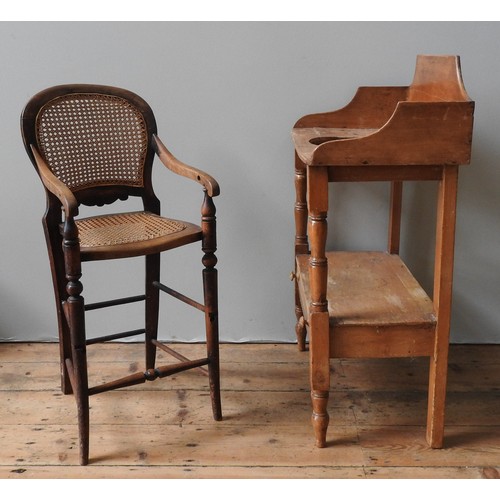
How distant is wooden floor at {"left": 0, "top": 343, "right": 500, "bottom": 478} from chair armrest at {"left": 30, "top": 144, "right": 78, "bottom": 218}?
761 millimetres

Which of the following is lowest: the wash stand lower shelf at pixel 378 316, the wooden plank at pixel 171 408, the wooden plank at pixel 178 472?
the wooden plank at pixel 171 408

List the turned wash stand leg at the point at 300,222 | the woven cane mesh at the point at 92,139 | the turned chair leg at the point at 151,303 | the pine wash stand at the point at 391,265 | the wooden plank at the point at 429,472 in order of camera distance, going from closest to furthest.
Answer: the pine wash stand at the point at 391,265
the wooden plank at the point at 429,472
the woven cane mesh at the point at 92,139
the turned chair leg at the point at 151,303
the turned wash stand leg at the point at 300,222

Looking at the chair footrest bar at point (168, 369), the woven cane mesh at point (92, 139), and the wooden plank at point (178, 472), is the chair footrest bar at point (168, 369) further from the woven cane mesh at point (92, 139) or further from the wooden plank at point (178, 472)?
the woven cane mesh at point (92, 139)

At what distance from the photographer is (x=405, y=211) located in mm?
2730

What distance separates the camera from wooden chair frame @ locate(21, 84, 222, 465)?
1.94 m

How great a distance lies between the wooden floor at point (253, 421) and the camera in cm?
199

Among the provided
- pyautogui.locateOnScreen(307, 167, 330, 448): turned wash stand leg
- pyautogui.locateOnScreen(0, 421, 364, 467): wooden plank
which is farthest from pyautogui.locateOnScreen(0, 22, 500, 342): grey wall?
pyautogui.locateOnScreen(307, 167, 330, 448): turned wash stand leg

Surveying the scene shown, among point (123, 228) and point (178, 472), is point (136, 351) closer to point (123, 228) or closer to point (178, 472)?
point (123, 228)

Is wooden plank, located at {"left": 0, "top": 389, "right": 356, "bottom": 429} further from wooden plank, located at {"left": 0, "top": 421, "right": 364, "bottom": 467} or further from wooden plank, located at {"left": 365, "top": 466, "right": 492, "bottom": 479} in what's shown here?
wooden plank, located at {"left": 365, "top": 466, "right": 492, "bottom": 479}

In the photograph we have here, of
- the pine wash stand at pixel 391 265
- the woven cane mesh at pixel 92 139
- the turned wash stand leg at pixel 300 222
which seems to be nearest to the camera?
the pine wash stand at pixel 391 265

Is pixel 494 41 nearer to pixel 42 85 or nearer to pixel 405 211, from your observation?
pixel 405 211

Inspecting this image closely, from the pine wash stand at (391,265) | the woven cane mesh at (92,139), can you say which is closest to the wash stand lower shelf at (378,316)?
the pine wash stand at (391,265)

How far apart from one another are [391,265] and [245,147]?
0.73 metres

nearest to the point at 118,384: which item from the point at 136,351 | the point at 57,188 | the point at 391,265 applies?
the point at 57,188
